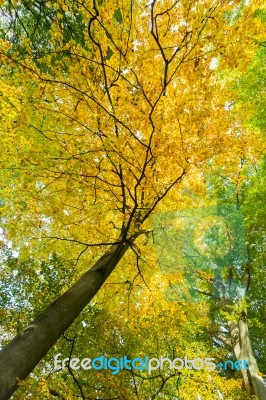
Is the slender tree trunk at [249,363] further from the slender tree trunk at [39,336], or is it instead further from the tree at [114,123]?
the slender tree trunk at [39,336]

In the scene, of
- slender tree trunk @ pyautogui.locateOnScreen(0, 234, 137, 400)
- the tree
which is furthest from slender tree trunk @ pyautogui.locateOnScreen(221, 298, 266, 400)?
slender tree trunk @ pyautogui.locateOnScreen(0, 234, 137, 400)

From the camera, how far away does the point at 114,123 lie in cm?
384

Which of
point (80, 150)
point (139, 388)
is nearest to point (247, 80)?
point (80, 150)

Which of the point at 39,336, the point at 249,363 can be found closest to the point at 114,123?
the point at 39,336

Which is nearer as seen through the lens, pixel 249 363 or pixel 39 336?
pixel 39 336

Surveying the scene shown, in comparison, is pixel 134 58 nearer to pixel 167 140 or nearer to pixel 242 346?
pixel 167 140

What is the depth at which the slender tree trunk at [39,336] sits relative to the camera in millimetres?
2150

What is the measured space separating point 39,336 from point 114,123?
2.69 metres

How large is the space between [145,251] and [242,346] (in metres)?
3.54

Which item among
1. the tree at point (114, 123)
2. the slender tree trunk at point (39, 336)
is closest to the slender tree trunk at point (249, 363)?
the tree at point (114, 123)

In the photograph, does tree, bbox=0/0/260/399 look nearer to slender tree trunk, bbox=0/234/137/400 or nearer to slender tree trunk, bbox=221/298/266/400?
slender tree trunk, bbox=0/234/137/400

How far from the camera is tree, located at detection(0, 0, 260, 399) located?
9.38ft

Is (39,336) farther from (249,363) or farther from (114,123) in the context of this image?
(249,363)

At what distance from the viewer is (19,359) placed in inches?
88.4
